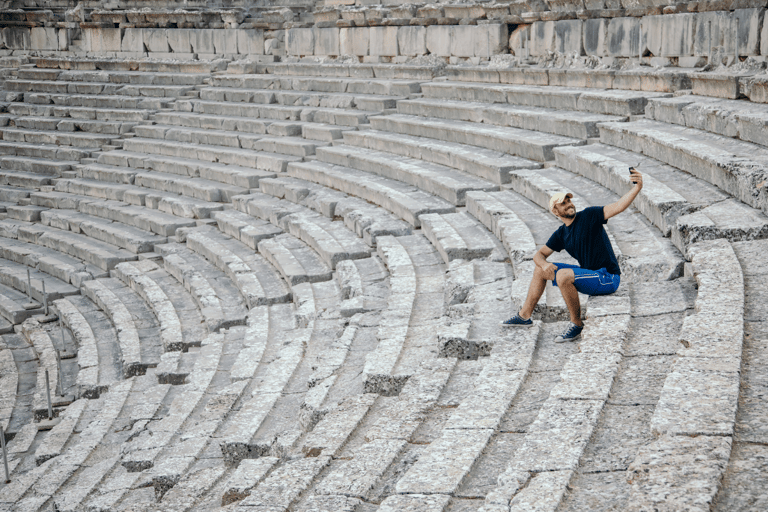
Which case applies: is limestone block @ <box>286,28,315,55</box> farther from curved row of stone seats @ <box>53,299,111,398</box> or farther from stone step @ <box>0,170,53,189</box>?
curved row of stone seats @ <box>53,299,111,398</box>

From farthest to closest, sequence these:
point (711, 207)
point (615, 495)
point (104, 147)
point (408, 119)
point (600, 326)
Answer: point (104, 147)
point (408, 119)
point (711, 207)
point (600, 326)
point (615, 495)

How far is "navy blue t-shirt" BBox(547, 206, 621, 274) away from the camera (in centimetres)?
529

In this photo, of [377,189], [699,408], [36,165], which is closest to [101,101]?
[36,165]

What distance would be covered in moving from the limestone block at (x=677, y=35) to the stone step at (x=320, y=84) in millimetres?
4957

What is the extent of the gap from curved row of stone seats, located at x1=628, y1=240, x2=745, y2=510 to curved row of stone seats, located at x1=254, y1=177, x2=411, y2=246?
5.17 metres

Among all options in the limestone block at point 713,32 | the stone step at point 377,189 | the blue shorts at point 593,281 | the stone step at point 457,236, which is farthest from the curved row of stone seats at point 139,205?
the blue shorts at point 593,281

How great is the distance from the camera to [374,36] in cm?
1571

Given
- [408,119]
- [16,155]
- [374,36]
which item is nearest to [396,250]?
[408,119]

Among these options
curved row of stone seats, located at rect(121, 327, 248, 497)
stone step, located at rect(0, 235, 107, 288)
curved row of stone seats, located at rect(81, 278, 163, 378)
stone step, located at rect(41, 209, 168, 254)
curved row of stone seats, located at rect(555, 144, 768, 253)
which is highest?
curved row of stone seats, located at rect(555, 144, 768, 253)

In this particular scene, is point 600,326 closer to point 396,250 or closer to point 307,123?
point 396,250

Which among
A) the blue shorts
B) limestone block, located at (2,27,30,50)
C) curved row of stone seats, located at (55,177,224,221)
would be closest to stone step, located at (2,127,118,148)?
curved row of stone seats, located at (55,177,224,221)

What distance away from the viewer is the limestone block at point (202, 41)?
1911 cm

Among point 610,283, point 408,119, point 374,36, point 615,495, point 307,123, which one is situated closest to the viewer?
point 615,495

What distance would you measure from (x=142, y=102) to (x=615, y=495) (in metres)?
16.6
